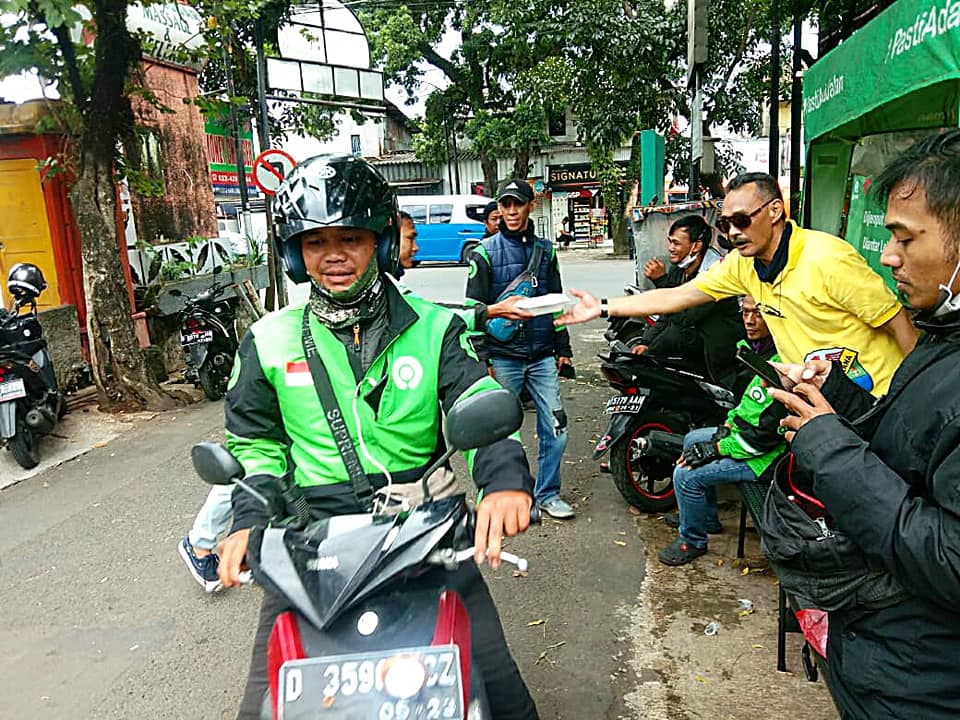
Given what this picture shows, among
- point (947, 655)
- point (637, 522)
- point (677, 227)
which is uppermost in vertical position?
point (677, 227)

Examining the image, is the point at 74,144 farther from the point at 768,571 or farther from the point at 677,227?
the point at 768,571

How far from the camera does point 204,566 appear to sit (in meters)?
4.20

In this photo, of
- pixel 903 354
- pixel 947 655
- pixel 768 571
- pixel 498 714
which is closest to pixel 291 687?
pixel 498 714

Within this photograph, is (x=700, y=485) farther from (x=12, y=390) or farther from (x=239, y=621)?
(x=12, y=390)

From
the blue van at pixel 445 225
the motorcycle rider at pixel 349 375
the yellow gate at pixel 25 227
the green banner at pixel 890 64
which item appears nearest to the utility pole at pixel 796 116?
the green banner at pixel 890 64

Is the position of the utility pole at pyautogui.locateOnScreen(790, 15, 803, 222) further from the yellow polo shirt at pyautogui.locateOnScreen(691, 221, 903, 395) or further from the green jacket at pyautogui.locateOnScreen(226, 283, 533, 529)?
the green jacket at pyautogui.locateOnScreen(226, 283, 533, 529)

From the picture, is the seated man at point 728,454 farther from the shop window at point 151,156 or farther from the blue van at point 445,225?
the blue van at point 445,225

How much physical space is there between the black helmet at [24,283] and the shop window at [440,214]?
54.6 ft

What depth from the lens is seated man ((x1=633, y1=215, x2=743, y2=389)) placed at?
4406 mm

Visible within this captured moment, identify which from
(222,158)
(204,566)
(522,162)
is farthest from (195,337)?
(522,162)

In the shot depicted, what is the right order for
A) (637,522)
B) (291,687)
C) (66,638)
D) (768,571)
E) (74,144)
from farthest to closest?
(74,144)
(637,522)
(768,571)
(66,638)
(291,687)

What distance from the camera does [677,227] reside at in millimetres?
5336

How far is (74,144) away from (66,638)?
5.60 m

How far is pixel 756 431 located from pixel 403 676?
2.46 m
